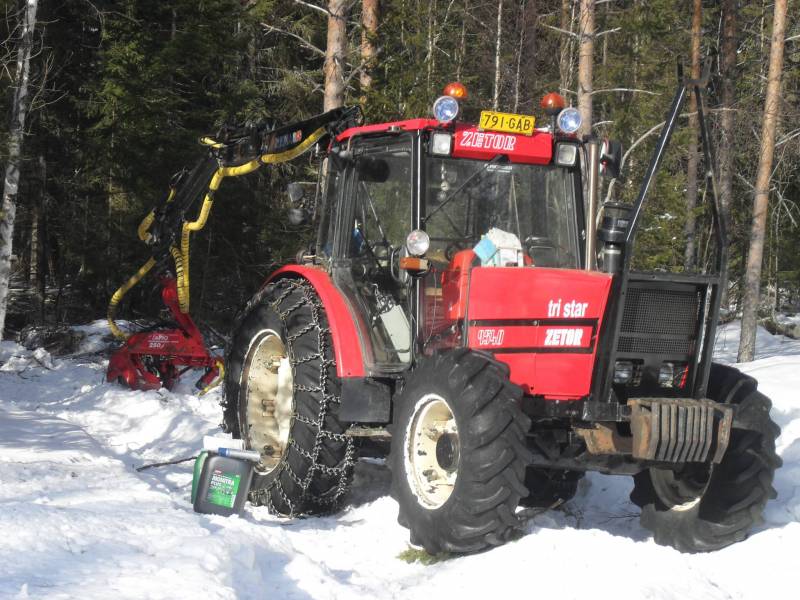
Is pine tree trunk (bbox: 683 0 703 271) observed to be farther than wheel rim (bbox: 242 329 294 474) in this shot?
Yes

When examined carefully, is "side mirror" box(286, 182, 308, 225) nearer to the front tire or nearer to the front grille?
the front tire

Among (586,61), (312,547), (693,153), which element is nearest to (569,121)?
(312,547)

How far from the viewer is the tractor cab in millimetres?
6027

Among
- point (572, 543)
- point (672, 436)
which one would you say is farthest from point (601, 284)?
point (572, 543)

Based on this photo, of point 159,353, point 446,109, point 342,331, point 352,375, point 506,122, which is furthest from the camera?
point 159,353


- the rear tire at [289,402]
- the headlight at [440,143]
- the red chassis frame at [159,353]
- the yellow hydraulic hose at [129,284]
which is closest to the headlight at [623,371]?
the headlight at [440,143]

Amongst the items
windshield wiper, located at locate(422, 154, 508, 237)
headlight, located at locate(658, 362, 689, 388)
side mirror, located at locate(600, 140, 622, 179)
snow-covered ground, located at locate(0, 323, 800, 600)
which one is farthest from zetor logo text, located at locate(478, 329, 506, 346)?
side mirror, located at locate(600, 140, 622, 179)

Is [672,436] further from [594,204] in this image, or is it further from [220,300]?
[220,300]

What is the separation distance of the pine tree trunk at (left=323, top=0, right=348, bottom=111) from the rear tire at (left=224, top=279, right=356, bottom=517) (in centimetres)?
566

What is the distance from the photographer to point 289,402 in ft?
24.2

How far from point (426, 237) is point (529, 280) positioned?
2.16 ft

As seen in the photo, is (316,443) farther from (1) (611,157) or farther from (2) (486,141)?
(1) (611,157)

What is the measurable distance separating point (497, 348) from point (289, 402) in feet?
7.50

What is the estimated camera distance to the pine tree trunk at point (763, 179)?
1590 cm
